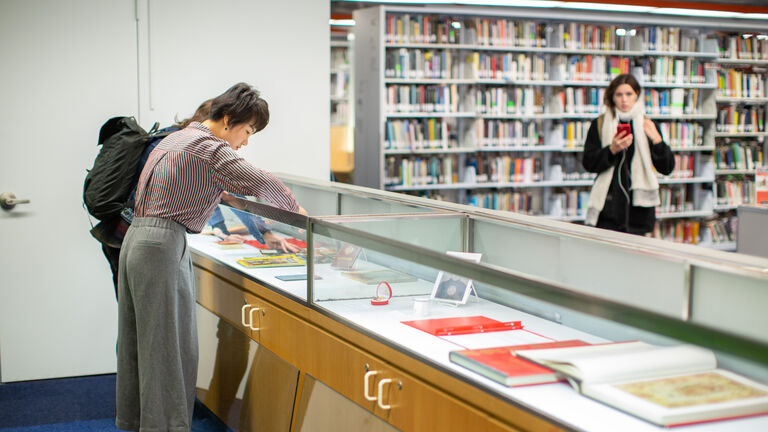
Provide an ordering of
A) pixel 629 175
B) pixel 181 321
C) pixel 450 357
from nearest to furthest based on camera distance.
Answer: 1. pixel 450 357
2. pixel 181 321
3. pixel 629 175

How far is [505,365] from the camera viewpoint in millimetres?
1845

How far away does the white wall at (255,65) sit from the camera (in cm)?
459

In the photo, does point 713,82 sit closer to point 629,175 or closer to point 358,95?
point 358,95

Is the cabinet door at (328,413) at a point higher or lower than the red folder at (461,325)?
lower

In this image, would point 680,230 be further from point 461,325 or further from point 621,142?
point 461,325

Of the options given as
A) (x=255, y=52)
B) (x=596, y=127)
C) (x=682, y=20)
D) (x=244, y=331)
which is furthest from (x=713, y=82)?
(x=244, y=331)

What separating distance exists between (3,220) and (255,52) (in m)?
1.74

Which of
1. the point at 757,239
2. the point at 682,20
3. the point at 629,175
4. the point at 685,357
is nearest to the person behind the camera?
the point at 685,357

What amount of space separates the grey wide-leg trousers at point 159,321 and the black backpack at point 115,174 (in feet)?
1.46

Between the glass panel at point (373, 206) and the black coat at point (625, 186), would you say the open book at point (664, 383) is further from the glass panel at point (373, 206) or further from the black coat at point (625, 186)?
the black coat at point (625, 186)

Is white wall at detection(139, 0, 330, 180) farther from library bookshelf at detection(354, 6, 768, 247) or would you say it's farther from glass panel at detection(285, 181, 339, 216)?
library bookshelf at detection(354, 6, 768, 247)

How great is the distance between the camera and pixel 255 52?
16.0 feet

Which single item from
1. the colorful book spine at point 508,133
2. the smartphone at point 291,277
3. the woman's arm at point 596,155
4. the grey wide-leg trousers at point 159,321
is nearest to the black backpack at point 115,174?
the grey wide-leg trousers at point 159,321

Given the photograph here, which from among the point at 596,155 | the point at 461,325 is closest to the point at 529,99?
the point at 596,155
